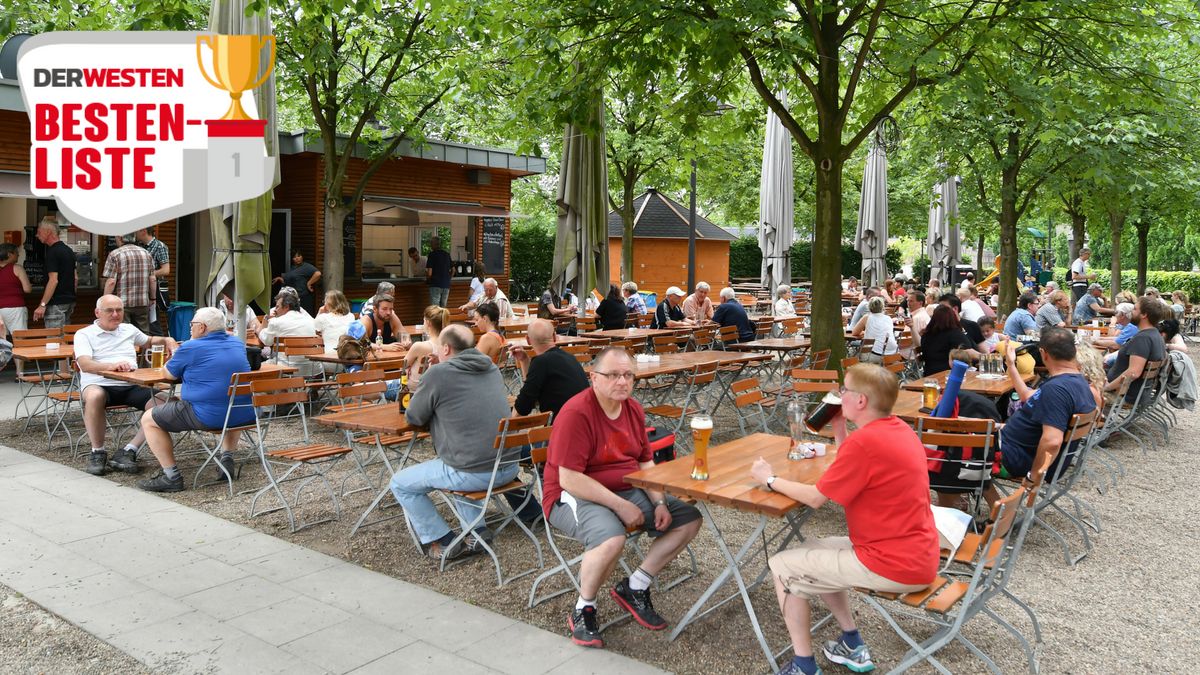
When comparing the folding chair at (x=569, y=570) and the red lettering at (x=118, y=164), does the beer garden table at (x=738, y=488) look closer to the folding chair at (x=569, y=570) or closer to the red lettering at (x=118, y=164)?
the folding chair at (x=569, y=570)

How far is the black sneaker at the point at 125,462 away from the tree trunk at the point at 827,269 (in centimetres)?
629

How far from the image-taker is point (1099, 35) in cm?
877

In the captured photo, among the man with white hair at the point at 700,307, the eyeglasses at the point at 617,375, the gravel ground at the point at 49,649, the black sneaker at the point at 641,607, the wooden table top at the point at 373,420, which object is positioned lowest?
the gravel ground at the point at 49,649

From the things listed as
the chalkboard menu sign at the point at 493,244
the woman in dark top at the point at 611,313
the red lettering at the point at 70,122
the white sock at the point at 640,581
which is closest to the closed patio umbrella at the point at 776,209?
the woman in dark top at the point at 611,313

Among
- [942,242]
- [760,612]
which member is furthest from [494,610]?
[942,242]

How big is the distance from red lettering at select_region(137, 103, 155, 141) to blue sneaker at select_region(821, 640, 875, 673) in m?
10.9

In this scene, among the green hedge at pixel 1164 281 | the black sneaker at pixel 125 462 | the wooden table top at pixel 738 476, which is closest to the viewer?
the wooden table top at pixel 738 476

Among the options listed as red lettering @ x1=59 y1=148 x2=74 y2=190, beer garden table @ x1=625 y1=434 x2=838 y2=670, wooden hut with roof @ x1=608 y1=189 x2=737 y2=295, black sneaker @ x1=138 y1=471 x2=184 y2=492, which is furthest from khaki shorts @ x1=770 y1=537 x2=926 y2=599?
wooden hut with roof @ x1=608 y1=189 x2=737 y2=295

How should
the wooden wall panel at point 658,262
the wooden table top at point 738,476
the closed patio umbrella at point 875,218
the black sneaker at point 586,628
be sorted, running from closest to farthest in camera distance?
the wooden table top at point 738,476
the black sneaker at point 586,628
the closed patio umbrella at point 875,218
the wooden wall panel at point 658,262

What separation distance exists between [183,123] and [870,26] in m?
8.58

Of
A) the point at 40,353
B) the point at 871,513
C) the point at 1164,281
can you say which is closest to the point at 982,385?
the point at 871,513

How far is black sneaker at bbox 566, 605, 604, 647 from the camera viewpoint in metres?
3.82

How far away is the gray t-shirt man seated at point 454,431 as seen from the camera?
4.79 meters
